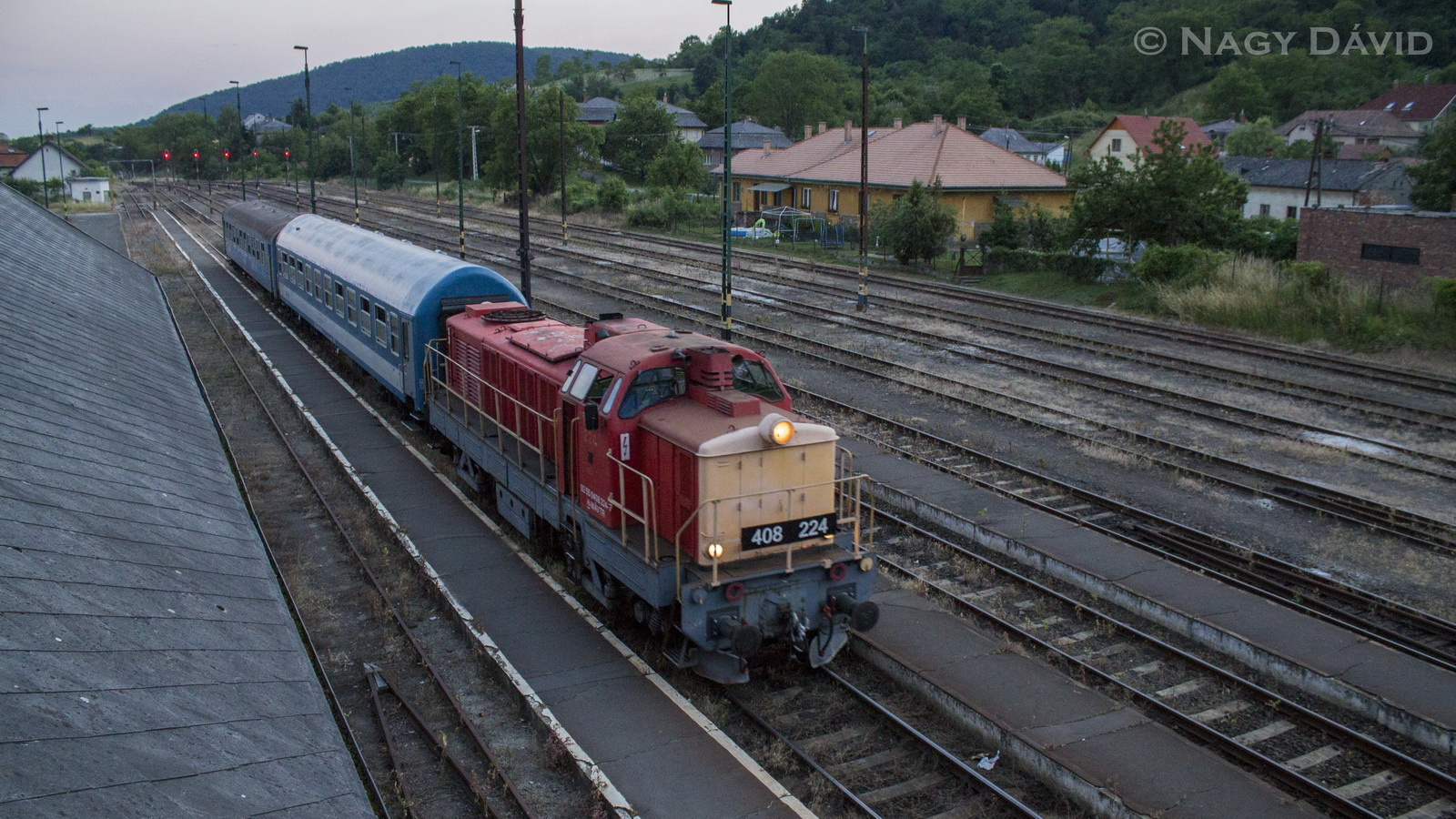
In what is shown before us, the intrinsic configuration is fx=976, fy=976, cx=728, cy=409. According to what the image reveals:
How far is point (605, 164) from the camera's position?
99875 mm

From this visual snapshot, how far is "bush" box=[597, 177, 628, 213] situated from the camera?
220 ft

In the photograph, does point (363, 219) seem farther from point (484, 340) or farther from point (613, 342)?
point (613, 342)

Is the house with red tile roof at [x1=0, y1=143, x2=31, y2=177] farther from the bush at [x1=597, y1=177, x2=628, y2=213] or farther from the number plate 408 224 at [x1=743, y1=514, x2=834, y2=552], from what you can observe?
the number plate 408 224 at [x1=743, y1=514, x2=834, y2=552]

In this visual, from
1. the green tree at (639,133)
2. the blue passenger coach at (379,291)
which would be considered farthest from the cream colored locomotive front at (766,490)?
the green tree at (639,133)

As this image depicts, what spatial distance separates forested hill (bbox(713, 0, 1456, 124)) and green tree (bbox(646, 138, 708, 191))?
5412cm

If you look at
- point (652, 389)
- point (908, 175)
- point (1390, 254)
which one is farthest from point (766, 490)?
point (908, 175)

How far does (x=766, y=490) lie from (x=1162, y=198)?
3051cm

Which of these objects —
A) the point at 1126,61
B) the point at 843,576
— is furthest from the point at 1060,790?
the point at 1126,61

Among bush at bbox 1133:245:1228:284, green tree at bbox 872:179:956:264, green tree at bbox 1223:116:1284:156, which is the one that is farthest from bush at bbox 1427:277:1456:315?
green tree at bbox 1223:116:1284:156

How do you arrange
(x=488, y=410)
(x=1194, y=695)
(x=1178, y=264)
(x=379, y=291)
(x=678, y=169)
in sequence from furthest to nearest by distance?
(x=678, y=169), (x=1178, y=264), (x=379, y=291), (x=488, y=410), (x=1194, y=695)

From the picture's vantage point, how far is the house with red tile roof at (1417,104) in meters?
100

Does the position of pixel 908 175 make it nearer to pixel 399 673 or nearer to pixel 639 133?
pixel 639 133

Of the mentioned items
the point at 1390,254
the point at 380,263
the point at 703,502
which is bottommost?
the point at 703,502

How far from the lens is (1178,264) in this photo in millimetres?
33625
